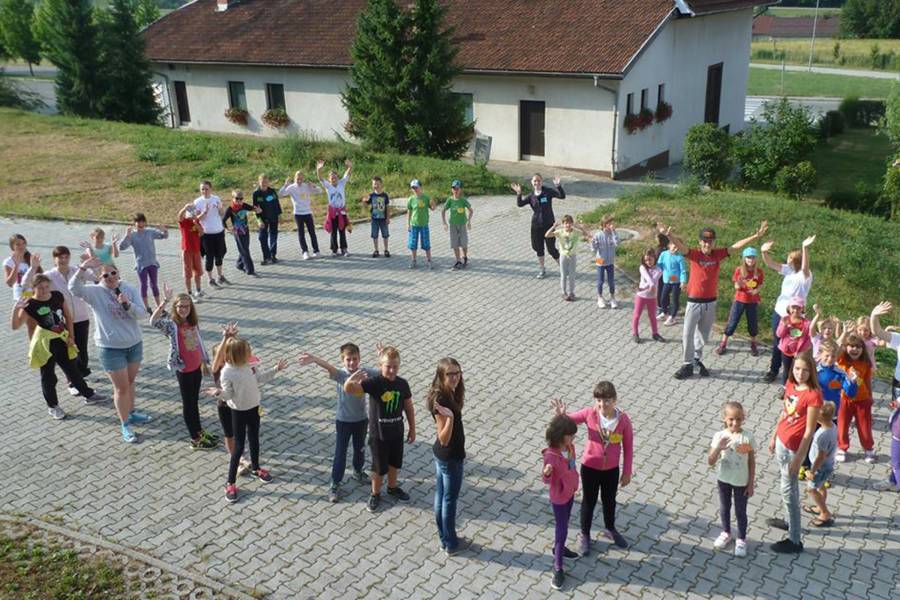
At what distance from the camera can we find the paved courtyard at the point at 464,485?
257 inches

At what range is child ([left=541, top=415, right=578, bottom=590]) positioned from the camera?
6078 millimetres

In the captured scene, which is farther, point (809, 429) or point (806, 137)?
point (806, 137)

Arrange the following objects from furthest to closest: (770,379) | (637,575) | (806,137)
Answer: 1. (806,137)
2. (770,379)
3. (637,575)

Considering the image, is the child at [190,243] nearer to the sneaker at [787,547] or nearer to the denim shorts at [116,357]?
the denim shorts at [116,357]

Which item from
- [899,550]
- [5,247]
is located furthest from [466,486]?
[5,247]

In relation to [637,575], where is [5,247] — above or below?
above

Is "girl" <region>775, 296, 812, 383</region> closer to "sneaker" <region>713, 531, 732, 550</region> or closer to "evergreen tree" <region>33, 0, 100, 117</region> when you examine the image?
"sneaker" <region>713, 531, 732, 550</region>

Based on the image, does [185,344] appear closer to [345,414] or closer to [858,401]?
[345,414]

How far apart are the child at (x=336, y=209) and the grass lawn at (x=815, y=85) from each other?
38435 millimetres

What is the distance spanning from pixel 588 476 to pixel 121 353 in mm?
4881

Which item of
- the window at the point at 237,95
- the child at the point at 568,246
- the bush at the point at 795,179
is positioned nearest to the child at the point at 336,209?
the child at the point at 568,246

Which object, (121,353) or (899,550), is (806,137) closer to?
(899,550)

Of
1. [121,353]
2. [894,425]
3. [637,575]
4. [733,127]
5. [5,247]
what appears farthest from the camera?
[733,127]

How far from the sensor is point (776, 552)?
6.72 metres
